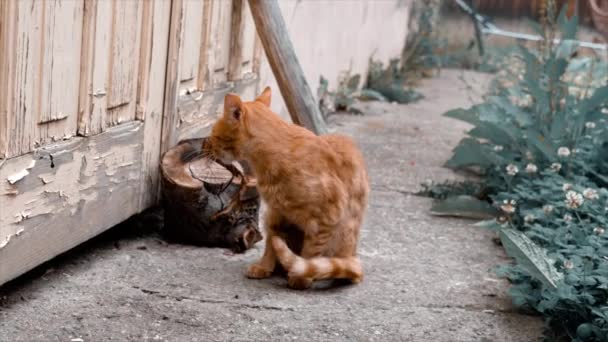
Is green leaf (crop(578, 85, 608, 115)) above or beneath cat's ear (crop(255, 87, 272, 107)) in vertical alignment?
beneath

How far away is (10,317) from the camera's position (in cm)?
301

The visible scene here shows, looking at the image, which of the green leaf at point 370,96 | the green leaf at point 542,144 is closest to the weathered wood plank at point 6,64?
the green leaf at point 542,144

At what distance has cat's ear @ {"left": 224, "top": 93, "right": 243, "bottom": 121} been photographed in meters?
3.50

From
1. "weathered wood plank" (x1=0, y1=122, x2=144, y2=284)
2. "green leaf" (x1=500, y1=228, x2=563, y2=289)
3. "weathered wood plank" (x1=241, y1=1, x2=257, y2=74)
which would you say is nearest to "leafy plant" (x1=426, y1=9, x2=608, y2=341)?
"green leaf" (x1=500, y1=228, x2=563, y2=289)

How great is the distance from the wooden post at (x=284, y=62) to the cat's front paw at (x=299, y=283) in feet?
4.85

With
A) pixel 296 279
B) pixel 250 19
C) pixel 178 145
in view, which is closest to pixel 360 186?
pixel 296 279

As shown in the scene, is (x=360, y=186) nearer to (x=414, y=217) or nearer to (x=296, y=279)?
(x=296, y=279)

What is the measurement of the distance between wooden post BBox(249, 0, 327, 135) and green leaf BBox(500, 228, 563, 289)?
5.83 ft

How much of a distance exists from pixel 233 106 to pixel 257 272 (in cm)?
66

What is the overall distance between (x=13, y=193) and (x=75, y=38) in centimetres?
62

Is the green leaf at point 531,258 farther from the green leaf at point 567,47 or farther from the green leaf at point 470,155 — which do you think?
the green leaf at point 470,155

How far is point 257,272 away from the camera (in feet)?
12.0

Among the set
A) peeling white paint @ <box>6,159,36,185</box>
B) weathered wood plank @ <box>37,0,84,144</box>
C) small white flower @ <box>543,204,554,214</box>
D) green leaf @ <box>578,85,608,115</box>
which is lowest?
small white flower @ <box>543,204,554,214</box>

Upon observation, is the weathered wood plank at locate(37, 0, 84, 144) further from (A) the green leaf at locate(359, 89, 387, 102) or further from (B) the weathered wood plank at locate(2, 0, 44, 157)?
(A) the green leaf at locate(359, 89, 387, 102)
